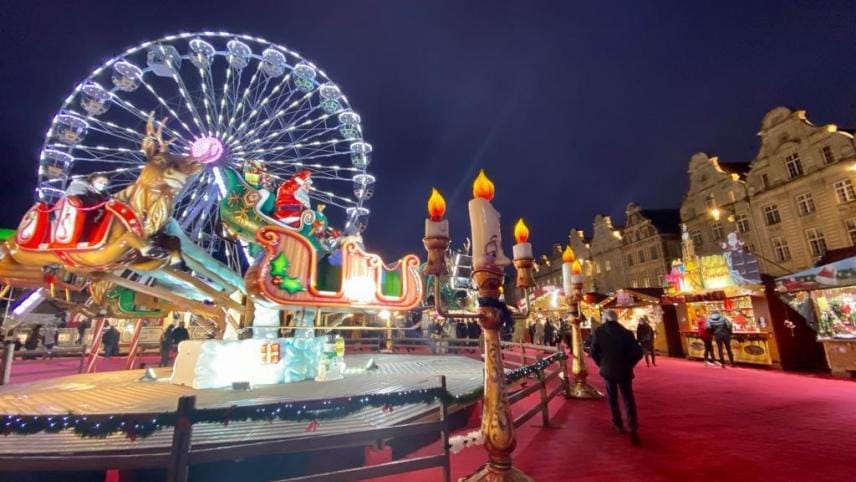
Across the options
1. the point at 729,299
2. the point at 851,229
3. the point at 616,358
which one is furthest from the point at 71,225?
the point at 851,229

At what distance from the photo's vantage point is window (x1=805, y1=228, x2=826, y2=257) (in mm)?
21909

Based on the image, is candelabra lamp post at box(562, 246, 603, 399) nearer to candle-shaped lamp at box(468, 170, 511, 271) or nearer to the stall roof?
candle-shaped lamp at box(468, 170, 511, 271)

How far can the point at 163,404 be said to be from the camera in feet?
20.4

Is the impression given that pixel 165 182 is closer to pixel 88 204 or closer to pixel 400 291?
pixel 88 204

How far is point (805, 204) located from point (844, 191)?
200cm

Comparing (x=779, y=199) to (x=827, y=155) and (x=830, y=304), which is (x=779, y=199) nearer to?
(x=827, y=155)

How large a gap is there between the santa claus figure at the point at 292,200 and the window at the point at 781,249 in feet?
99.4

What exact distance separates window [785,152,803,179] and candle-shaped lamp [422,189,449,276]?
100 ft

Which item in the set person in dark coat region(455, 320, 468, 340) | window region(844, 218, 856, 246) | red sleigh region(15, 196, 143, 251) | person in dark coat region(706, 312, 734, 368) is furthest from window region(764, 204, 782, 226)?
red sleigh region(15, 196, 143, 251)

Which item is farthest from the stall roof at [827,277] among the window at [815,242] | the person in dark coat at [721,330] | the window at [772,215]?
the window at [772,215]

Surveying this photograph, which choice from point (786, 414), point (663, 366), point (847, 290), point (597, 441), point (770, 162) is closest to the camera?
point (597, 441)

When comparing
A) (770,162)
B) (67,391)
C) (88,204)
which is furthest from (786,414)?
(770,162)

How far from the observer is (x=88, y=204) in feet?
22.6

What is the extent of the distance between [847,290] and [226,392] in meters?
19.0
